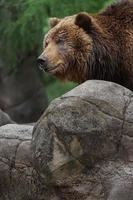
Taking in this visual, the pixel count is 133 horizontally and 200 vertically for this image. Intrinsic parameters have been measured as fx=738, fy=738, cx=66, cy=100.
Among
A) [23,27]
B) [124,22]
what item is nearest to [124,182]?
[124,22]

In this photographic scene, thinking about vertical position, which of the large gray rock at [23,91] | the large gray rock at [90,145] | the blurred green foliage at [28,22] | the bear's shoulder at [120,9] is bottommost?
the large gray rock at [23,91]

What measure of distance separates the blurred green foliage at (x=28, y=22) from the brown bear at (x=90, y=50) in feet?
15.0

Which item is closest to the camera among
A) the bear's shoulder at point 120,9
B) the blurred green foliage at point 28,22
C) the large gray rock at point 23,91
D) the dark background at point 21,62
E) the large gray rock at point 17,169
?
the large gray rock at point 17,169

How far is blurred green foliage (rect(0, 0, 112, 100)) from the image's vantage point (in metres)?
11.2

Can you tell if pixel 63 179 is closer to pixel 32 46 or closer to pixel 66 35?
pixel 66 35

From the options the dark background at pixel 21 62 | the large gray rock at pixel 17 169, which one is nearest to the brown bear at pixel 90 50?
the large gray rock at pixel 17 169

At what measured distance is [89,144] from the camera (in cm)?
550

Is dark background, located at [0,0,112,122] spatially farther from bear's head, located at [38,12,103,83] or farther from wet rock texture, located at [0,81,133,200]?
wet rock texture, located at [0,81,133,200]

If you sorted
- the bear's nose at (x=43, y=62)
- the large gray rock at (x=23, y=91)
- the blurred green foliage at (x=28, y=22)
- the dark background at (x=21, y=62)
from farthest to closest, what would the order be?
the large gray rock at (x=23, y=91)
the dark background at (x=21, y=62)
the blurred green foliage at (x=28, y=22)
the bear's nose at (x=43, y=62)

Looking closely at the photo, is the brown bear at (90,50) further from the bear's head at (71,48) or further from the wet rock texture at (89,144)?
the wet rock texture at (89,144)

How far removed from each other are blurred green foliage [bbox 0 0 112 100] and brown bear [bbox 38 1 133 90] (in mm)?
4569

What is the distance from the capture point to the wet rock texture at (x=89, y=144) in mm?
5508

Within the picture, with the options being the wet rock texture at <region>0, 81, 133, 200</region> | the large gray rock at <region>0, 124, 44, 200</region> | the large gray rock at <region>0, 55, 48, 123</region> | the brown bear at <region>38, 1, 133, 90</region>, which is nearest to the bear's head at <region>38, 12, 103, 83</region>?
the brown bear at <region>38, 1, 133, 90</region>

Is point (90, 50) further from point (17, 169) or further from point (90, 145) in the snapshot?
point (17, 169)
